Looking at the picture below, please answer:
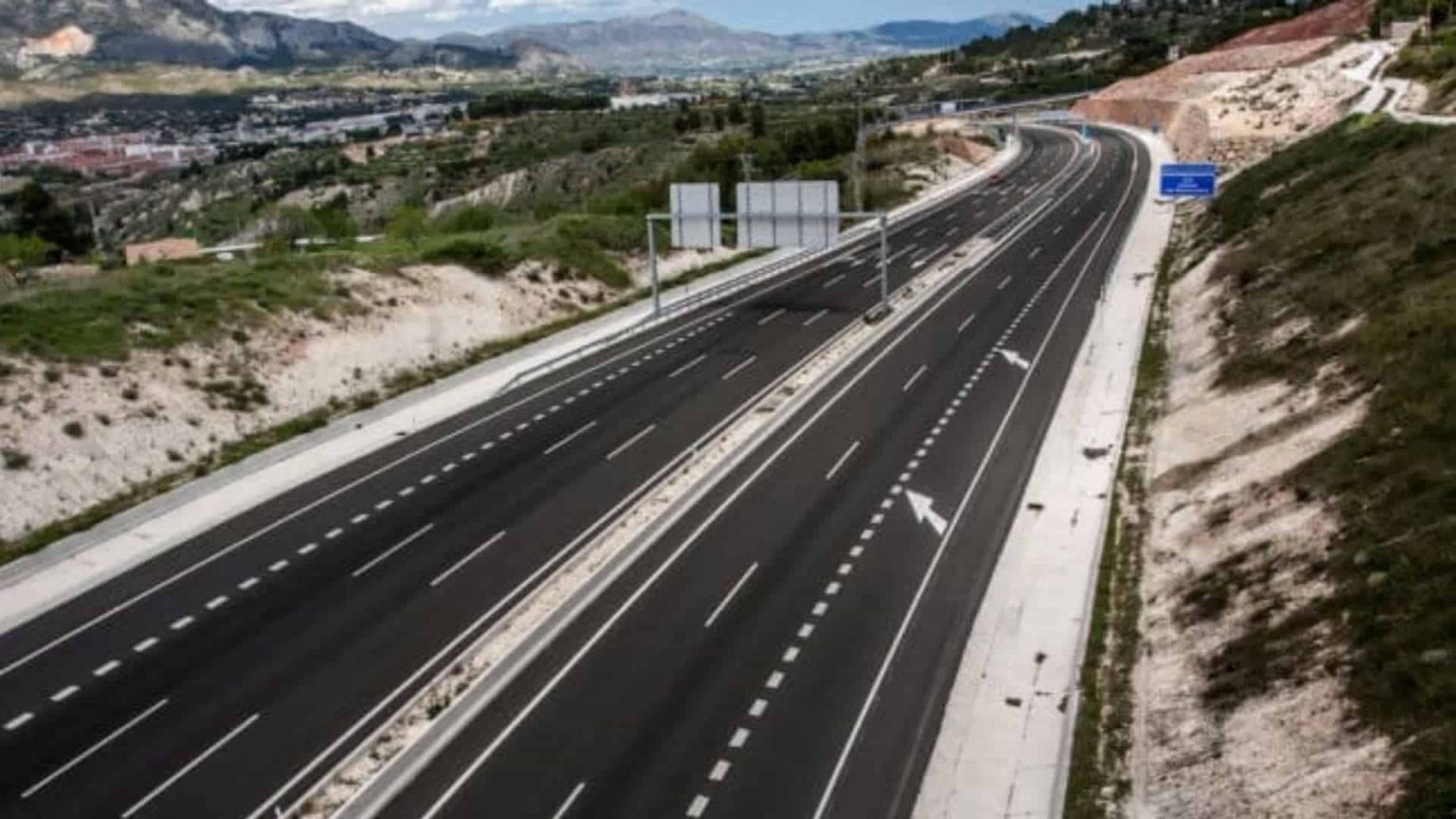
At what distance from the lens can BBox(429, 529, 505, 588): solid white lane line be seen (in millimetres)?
28041

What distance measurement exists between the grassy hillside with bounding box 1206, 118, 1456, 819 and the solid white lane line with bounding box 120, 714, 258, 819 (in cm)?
1703

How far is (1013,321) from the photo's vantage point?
5575 centimetres

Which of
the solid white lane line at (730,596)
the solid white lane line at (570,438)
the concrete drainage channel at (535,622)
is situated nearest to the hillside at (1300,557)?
the solid white lane line at (730,596)

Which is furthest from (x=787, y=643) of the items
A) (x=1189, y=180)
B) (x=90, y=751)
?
(x=1189, y=180)

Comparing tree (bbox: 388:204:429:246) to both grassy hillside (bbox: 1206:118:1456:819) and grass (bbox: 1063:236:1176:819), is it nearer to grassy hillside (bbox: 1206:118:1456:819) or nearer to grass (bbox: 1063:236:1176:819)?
grassy hillside (bbox: 1206:118:1456:819)

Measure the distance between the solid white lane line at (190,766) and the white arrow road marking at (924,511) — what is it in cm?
1648

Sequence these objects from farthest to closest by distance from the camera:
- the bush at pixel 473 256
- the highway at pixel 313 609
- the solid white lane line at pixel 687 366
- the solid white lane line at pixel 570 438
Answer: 1. the bush at pixel 473 256
2. the solid white lane line at pixel 687 366
3. the solid white lane line at pixel 570 438
4. the highway at pixel 313 609

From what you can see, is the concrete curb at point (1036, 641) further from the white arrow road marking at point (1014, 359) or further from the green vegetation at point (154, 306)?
the green vegetation at point (154, 306)

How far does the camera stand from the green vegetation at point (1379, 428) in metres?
16.9

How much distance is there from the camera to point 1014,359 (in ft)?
159

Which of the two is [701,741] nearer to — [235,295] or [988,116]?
[235,295]

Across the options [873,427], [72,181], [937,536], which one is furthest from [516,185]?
[937,536]

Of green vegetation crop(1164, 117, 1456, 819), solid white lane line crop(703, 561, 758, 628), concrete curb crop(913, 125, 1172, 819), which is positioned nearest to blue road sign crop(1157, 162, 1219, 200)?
green vegetation crop(1164, 117, 1456, 819)

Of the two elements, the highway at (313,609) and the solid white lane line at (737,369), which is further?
the solid white lane line at (737,369)
